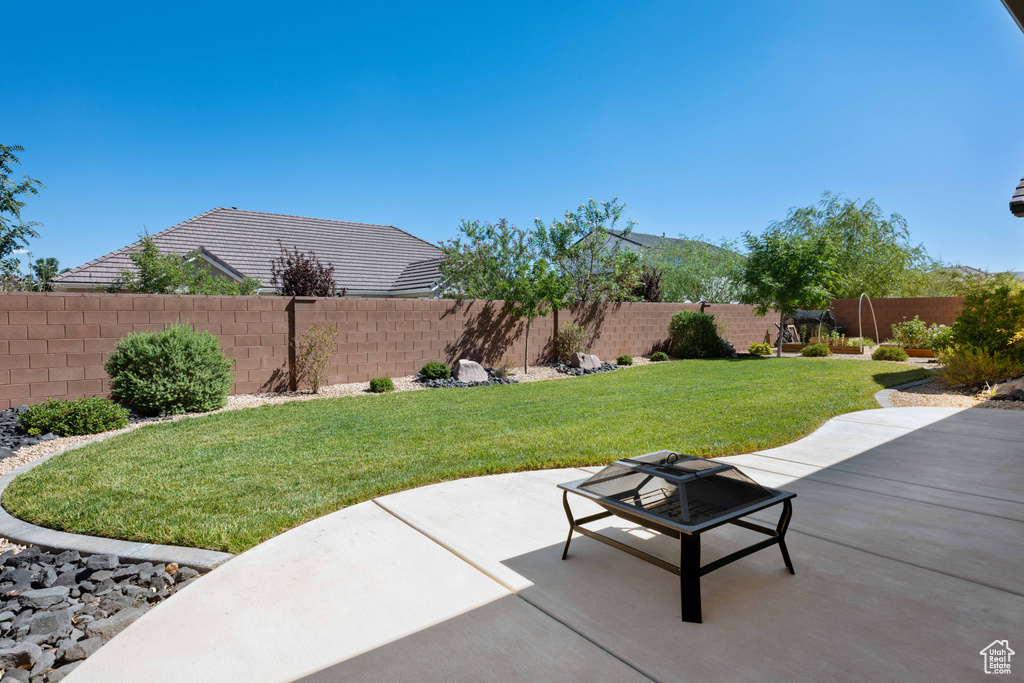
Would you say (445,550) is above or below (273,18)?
below

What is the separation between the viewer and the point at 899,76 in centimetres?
1491

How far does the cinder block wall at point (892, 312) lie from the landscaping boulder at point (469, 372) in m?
15.0

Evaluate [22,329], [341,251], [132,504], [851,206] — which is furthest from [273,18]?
[851,206]

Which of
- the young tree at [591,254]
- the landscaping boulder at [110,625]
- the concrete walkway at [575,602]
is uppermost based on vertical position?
the young tree at [591,254]

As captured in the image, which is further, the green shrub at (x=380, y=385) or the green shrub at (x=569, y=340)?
the green shrub at (x=569, y=340)

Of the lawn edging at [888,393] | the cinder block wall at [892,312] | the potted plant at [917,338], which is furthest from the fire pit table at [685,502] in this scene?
the cinder block wall at [892,312]

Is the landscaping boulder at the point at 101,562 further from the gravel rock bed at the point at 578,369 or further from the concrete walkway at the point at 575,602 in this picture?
the gravel rock bed at the point at 578,369

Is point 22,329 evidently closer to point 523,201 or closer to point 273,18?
point 273,18

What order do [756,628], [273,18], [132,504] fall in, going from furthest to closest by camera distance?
[273,18] < [132,504] < [756,628]

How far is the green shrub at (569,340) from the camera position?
1573 cm

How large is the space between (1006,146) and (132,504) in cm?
3048

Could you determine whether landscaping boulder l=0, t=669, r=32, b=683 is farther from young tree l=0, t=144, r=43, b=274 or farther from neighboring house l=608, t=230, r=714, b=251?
neighboring house l=608, t=230, r=714, b=251

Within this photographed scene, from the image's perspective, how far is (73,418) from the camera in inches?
274

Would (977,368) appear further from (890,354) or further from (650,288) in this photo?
(650,288)
